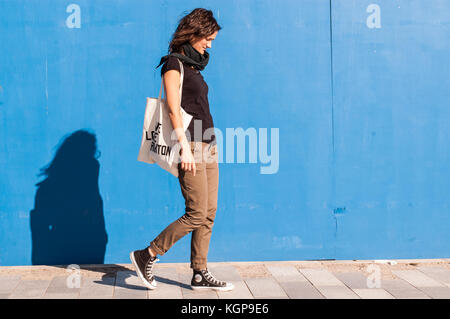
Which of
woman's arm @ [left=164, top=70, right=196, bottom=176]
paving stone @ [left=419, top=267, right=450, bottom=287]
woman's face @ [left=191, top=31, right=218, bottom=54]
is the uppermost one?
woman's face @ [left=191, top=31, right=218, bottom=54]

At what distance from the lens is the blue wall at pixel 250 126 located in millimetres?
4660

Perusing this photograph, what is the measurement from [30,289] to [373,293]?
92.8 inches

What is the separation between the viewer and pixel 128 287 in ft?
13.7

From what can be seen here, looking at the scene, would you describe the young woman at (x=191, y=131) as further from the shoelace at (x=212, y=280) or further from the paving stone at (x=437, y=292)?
the paving stone at (x=437, y=292)

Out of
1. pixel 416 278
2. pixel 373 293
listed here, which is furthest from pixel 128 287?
pixel 416 278

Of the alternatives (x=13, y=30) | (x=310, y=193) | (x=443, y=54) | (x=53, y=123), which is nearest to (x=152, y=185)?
(x=53, y=123)

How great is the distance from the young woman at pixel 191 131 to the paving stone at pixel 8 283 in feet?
2.97

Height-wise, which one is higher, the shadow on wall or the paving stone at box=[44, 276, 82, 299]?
the shadow on wall

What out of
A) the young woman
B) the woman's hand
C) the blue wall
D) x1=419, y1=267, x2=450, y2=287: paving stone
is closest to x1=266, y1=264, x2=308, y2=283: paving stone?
the blue wall

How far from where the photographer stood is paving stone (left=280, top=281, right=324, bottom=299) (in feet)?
13.1

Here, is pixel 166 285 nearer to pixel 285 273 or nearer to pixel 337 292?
pixel 285 273

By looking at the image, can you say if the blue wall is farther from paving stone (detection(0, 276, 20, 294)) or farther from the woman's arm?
the woman's arm

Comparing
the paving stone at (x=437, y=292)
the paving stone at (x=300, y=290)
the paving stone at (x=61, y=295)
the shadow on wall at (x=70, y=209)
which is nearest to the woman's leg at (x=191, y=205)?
the paving stone at (x=61, y=295)
